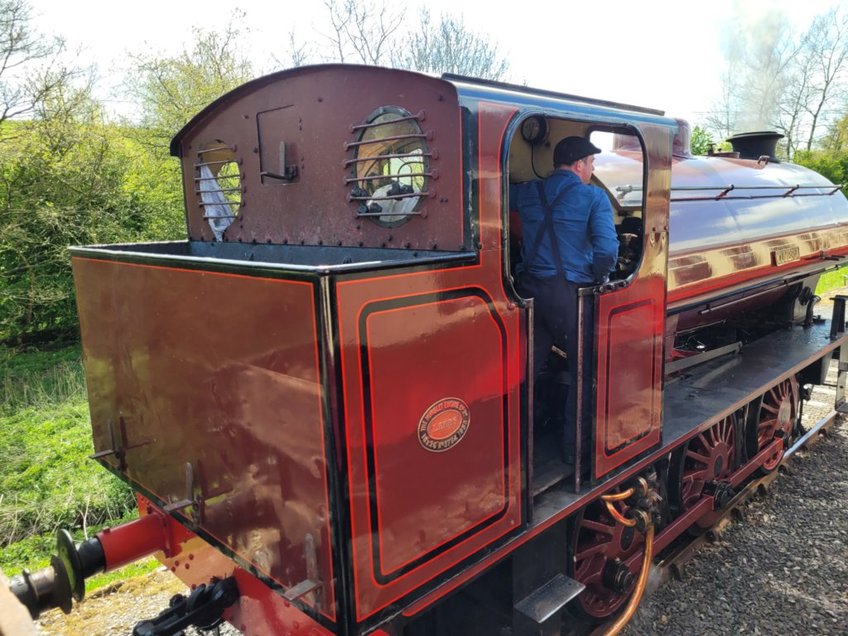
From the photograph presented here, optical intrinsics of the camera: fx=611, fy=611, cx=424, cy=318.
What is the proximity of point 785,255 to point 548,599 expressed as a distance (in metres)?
3.92

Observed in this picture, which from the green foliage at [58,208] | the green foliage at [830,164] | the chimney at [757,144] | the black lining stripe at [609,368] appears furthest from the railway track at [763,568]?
the green foliage at [830,164]

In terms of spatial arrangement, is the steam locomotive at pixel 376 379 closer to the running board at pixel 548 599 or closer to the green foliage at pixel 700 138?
the running board at pixel 548 599

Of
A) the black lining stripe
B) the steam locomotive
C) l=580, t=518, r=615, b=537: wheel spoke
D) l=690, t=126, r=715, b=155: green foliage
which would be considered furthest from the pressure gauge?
l=690, t=126, r=715, b=155: green foliage

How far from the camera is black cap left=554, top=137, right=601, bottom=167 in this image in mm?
2740

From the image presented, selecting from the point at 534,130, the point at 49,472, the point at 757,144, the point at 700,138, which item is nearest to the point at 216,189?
the point at 534,130

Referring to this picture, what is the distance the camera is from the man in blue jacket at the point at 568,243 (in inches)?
107

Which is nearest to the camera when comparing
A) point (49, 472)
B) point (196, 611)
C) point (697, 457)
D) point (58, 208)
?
point (196, 611)

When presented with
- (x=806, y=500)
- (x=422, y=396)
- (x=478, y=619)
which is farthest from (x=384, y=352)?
(x=806, y=500)

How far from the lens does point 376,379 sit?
5.82 feet

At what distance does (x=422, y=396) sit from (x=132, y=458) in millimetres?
1771

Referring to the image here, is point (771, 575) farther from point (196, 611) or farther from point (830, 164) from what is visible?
point (830, 164)

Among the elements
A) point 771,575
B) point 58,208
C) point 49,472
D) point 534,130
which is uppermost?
point 534,130

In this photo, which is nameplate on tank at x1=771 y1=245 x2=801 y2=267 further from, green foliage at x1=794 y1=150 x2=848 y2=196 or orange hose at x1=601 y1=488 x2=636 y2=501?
green foliage at x1=794 y1=150 x2=848 y2=196

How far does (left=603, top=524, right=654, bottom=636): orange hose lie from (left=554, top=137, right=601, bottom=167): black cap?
195 cm
